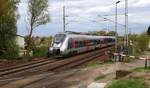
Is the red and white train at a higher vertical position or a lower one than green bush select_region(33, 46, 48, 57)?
higher

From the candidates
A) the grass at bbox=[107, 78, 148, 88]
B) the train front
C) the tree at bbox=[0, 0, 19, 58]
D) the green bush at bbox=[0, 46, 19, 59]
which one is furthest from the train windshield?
the grass at bbox=[107, 78, 148, 88]

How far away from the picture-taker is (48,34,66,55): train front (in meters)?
50.8

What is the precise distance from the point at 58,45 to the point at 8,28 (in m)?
10.3

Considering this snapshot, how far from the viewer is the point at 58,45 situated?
5097cm

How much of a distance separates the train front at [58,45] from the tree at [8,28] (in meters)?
5.62

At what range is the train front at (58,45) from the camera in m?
50.8

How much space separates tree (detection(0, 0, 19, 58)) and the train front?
5.62 m

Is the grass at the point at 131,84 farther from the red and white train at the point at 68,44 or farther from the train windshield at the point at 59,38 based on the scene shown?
the train windshield at the point at 59,38

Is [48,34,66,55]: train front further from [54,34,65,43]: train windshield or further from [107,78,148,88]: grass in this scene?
[107,78,148,88]: grass

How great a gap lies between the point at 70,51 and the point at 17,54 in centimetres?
738

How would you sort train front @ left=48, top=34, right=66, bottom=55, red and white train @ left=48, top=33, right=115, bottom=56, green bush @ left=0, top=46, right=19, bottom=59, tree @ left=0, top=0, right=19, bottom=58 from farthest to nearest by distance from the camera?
1. tree @ left=0, top=0, right=19, bottom=58
2. green bush @ left=0, top=46, right=19, bottom=59
3. red and white train @ left=48, top=33, right=115, bottom=56
4. train front @ left=48, top=34, right=66, bottom=55

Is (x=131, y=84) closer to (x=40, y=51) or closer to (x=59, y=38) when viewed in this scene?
(x=59, y=38)

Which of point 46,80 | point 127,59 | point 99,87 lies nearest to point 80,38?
point 127,59

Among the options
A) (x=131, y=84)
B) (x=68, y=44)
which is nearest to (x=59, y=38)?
(x=68, y=44)
